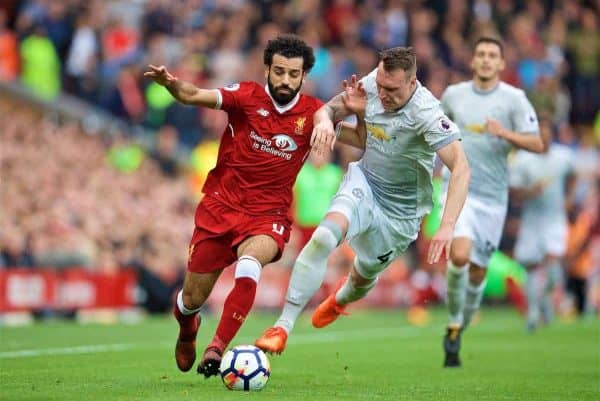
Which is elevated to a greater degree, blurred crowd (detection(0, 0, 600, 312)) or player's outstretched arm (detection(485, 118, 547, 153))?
player's outstretched arm (detection(485, 118, 547, 153))

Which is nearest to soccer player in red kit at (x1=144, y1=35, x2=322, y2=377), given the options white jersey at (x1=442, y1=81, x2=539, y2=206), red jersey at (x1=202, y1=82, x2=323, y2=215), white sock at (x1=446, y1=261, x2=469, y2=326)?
red jersey at (x1=202, y1=82, x2=323, y2=215)

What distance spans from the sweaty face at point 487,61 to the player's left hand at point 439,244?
12.3ft

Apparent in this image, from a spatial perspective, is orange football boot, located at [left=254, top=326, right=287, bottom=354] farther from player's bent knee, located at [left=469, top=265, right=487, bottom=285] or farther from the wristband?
player's bent knee, located at [left=469, top=265, right=487, bottom=285]

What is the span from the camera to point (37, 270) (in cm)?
1778

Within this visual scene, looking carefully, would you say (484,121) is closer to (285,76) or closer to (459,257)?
(459,257)

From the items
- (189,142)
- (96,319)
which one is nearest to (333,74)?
(189,142)

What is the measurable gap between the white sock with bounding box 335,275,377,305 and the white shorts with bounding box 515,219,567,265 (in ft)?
24.3

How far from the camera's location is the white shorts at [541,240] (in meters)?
17.6

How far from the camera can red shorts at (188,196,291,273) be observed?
9.47m

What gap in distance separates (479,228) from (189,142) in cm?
1153

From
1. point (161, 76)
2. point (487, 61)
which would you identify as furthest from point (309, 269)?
point (487, 61)

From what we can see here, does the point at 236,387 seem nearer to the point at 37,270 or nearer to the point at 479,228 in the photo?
Answer: the point at 479,228

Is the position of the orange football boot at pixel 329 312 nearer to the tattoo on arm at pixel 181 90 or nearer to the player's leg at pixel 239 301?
the player's leg at pixel 239 301

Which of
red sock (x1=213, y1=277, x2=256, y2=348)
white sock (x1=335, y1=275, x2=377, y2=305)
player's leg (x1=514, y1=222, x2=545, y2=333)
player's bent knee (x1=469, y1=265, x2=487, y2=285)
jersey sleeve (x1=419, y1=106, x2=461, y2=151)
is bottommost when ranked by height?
player's leg (x1=514, y1=222, x2=545, y2=333)
